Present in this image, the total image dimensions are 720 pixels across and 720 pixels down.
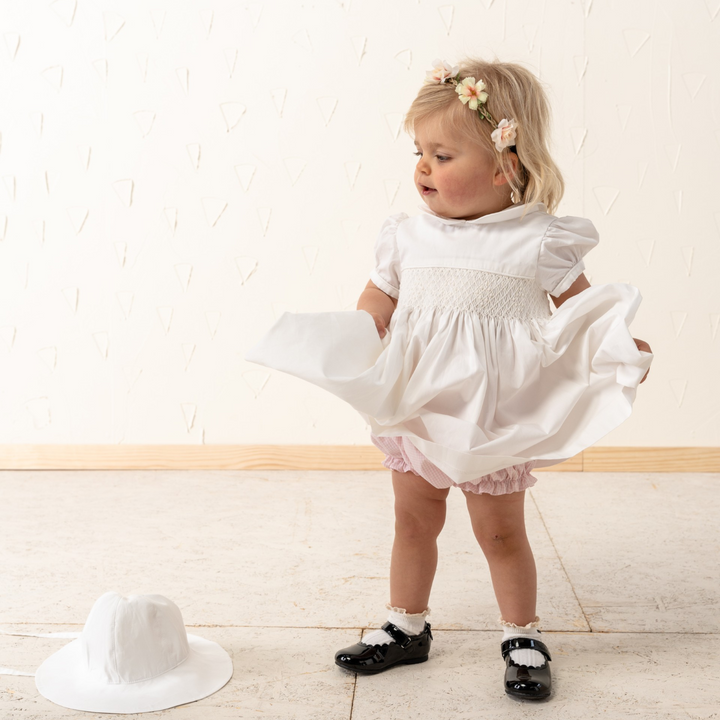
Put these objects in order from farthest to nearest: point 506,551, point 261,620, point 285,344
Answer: point 261,620
point 506,551
point 285,344

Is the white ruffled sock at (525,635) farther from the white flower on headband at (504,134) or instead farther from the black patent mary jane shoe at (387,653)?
the white flower on headband at (504,134)

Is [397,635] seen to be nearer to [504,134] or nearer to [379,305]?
[379,305]

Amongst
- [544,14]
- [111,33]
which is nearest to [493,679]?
[544,14]

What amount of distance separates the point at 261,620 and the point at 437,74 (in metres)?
0.77

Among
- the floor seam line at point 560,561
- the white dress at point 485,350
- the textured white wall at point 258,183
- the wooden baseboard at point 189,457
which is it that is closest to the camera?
the white dress at point 485,350

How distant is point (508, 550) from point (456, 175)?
466 millimetres

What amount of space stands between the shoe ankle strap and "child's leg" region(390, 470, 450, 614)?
0.12m

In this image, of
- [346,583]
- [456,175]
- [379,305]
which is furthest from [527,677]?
[456,175]

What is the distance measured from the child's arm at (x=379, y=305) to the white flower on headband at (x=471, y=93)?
0.26m

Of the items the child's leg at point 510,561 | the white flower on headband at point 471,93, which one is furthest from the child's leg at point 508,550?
the white flower on headband at point 471,93

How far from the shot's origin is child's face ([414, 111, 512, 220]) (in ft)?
3.13

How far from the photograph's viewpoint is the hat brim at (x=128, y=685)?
91cm

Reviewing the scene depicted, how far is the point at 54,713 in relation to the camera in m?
0.90

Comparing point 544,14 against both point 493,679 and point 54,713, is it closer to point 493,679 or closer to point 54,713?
point 493,679
